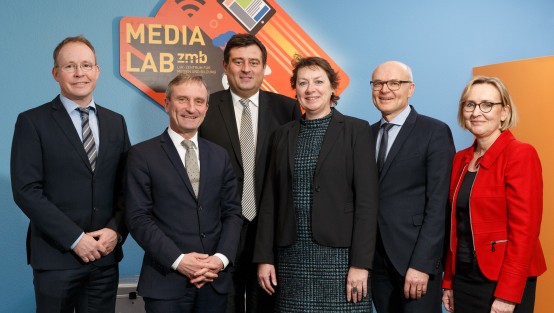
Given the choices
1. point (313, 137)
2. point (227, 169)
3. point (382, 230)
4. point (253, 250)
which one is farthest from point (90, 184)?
point (382, 230)

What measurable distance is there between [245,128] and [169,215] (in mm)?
683

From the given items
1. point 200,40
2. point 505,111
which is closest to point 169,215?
point 505,111

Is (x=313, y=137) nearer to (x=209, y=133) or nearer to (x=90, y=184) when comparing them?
(x=209, y=133)

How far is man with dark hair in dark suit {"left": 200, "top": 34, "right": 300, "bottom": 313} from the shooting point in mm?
2664

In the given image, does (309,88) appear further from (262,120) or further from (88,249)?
(88,249)

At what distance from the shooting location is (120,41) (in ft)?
11.7

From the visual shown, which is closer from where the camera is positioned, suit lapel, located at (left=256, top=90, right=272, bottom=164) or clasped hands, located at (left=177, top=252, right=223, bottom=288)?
clasped hands, located at (left=177, top=252, right=223, bottom=288)

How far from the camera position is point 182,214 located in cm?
227

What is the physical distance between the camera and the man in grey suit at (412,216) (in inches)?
90.4

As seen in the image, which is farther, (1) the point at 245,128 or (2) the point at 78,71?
(1) the point at 245,128

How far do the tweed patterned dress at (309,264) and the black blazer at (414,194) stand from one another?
0.78 feet

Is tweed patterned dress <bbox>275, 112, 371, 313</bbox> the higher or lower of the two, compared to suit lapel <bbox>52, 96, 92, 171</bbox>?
lower

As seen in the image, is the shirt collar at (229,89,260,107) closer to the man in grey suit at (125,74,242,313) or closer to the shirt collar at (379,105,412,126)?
the man in grey suit at (125,74,242,313)

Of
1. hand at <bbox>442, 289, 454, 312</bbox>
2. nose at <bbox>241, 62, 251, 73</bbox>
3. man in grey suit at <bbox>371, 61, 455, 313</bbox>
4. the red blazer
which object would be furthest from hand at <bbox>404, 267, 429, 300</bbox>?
nose at <bbox>241, 62, 251, 73</bbox>
